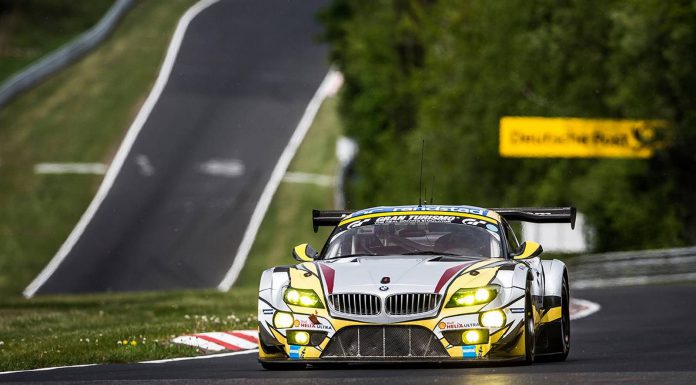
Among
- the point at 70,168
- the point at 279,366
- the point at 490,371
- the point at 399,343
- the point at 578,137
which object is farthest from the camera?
the point at 70,168

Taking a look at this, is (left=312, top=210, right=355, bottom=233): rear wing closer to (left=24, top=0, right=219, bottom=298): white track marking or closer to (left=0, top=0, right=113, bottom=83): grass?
(left=24, top=0, right=219, bottom=298): white track marking

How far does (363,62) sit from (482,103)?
13407 millimetres

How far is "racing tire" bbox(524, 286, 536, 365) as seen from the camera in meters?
13.1

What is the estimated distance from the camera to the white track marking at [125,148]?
4578 centimetres

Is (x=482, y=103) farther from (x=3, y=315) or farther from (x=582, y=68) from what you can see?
(x=3, y=315)

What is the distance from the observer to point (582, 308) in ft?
88.2

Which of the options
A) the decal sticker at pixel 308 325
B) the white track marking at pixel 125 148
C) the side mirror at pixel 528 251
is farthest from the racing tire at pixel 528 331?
the white track marking at pixel 125 148

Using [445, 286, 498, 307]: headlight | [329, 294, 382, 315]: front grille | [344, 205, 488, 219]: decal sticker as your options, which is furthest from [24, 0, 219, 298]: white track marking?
[445, 286, 498, 307]: headlight

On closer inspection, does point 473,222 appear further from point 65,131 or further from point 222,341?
point 65,131

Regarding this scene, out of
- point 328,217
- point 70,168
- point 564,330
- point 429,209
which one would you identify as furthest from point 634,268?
point 429,209

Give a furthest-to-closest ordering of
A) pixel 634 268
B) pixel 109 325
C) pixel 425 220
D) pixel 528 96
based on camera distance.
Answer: pixel 528 96
pixel 634 268
pixel 109 325
pixel 425 220

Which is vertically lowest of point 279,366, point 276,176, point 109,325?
point 109,325

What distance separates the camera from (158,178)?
53.4 meters

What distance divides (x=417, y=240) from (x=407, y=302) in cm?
145
